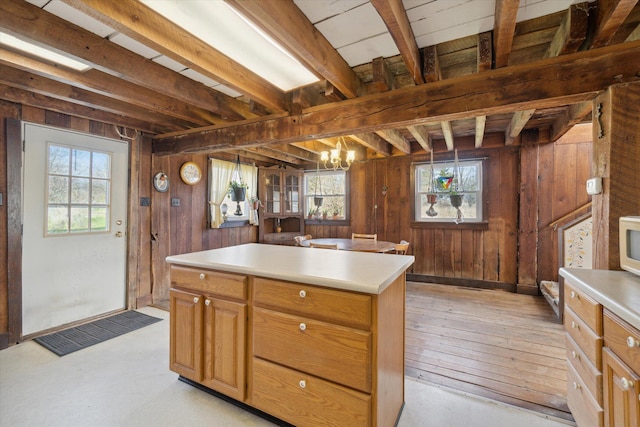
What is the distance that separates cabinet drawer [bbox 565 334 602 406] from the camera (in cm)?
123

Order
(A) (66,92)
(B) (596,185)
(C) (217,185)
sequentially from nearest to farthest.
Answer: (B) (596,185), (A) (66,92), (C) (217,185)

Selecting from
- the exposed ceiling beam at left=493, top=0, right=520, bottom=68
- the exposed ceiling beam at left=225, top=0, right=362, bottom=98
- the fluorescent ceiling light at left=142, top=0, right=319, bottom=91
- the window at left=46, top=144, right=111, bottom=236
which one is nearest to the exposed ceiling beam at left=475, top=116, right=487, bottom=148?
the exposed ceiling beam at left=493, top=0, right=520, bottom=68

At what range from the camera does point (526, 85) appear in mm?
1801

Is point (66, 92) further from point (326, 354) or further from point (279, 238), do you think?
point (279, 238)

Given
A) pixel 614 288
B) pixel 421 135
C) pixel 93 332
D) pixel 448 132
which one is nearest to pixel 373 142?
pixel 421 135

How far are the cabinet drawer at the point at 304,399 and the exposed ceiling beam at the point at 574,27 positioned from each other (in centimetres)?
222

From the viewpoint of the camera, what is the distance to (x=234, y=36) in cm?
171

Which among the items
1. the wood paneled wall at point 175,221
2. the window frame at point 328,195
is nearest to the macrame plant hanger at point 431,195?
the window frame at point 328,195

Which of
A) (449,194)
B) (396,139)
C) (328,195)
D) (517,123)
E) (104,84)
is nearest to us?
(104,84)

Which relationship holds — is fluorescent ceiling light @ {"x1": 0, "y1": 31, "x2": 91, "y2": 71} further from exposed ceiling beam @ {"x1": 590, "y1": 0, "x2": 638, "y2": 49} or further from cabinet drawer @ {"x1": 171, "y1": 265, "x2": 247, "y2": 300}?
exposed ceiling beam @ {"x1": 590, "y1": 0, "x2": 638, "y2": 49}

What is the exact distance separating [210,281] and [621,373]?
2.00m

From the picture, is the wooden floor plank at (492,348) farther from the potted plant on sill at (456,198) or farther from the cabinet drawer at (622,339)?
the potted plant on sill at (456,198)

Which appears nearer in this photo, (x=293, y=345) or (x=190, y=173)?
(x=293, y=345)

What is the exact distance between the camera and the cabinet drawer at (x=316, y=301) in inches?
51.3
